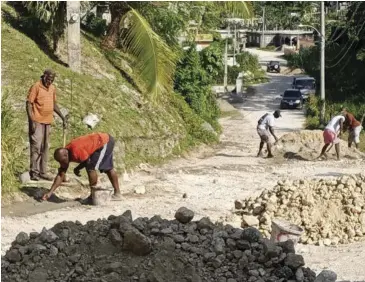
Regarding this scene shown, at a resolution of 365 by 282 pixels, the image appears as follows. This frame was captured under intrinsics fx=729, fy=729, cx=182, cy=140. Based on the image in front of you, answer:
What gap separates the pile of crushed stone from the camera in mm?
6320

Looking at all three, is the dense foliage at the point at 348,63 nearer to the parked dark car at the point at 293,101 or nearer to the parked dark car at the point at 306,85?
the parked dark car at the point at 293,101

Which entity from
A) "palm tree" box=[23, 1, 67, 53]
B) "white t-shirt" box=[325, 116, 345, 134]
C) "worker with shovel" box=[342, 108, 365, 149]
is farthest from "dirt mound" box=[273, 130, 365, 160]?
"palm tree" box=[23, 1, 67, 53]

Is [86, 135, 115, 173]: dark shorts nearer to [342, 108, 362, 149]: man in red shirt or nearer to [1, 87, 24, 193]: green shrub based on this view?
[1, 87, 24, 193]: green shrub

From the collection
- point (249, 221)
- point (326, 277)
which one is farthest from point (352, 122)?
point (326, 277)

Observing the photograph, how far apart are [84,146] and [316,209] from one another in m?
3.52

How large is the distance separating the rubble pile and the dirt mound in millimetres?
6537

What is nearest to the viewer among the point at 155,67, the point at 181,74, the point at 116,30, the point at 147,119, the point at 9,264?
the point at 9,264

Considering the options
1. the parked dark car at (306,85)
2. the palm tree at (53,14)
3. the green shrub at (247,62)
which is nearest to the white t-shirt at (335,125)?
the palm tree at (53,14)

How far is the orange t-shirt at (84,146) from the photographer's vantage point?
10.1 metres

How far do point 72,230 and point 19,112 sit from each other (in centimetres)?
697

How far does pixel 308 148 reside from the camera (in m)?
18.8

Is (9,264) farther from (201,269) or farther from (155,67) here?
(155,67)

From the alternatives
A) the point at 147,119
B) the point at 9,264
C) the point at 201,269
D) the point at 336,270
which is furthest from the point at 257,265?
the point at 147,119

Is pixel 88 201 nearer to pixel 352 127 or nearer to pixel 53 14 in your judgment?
pixel 53 14
